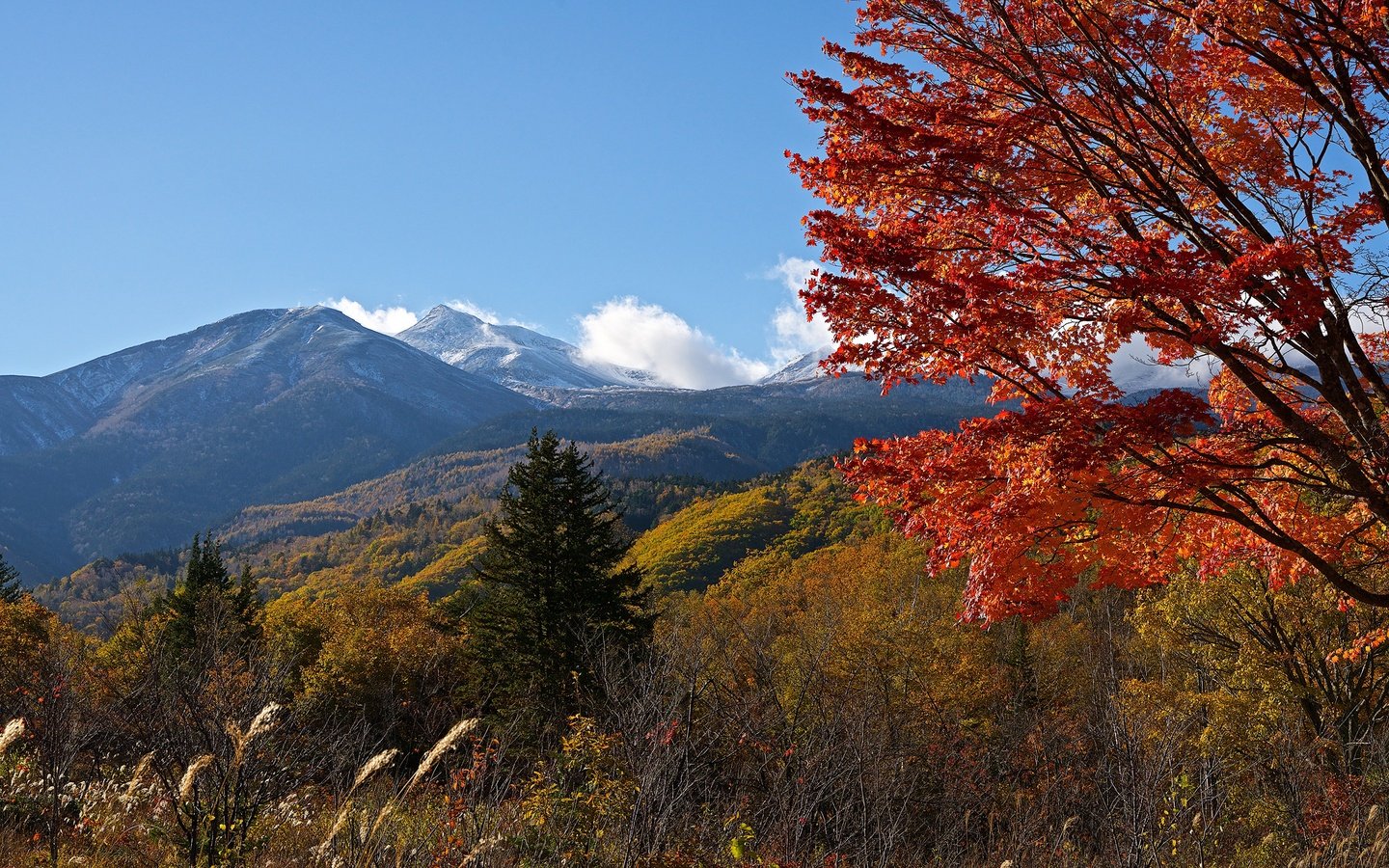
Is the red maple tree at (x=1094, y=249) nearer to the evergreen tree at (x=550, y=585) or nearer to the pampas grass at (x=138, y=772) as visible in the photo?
the pampas grass at (x=138, y=772)

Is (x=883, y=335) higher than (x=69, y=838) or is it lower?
higher

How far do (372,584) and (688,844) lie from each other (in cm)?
4934

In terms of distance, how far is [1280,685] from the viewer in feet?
65.2

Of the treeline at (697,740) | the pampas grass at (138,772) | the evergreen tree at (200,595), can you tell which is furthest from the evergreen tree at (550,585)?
the pampas grass at (138,772)

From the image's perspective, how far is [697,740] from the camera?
37.3ft

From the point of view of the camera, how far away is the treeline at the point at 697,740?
7.59 metres

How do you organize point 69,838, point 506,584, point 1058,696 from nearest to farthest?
point 69,838
point 506,584
point 1058,696

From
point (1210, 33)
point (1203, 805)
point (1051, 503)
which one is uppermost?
point (1210, 33)

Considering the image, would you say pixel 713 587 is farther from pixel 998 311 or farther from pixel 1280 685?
pixel 998 311

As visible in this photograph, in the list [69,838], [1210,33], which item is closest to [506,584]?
[69,838]

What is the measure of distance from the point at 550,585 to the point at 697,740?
56.3 ft

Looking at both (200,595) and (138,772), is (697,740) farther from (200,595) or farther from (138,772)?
(200,595)

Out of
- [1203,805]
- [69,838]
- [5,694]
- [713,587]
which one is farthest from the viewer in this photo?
[713,587]

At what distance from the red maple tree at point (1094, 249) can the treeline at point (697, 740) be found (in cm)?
218
